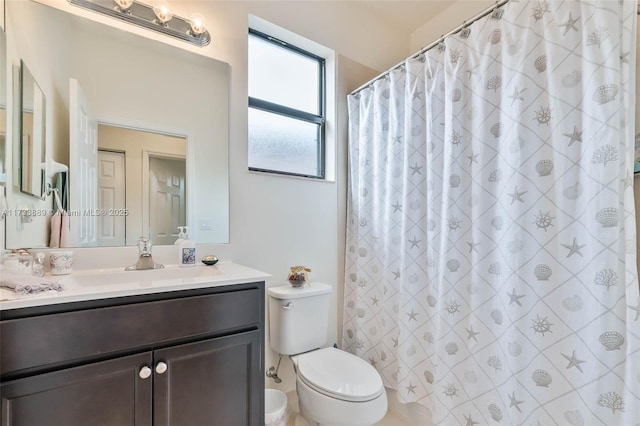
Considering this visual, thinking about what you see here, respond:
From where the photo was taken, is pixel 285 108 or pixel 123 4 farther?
pixel 285 108

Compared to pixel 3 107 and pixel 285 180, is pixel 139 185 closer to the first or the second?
pixel 3 107

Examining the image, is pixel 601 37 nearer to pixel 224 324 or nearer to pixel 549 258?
pixel 549 258

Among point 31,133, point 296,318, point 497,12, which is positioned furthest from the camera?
point 296,318

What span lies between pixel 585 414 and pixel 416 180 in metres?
1.13

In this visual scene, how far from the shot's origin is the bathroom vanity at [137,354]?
802mm

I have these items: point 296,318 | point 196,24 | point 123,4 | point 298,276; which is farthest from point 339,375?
point 123,4

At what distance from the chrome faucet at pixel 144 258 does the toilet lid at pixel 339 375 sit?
88 cm

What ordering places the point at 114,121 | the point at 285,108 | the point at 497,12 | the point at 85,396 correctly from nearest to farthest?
the point at 85,396 < the point at 497,12 < the point at 114,121 < the point at 285,108

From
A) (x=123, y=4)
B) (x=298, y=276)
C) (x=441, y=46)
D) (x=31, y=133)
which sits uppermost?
(x=123, y=4)

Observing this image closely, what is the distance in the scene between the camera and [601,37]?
99cm

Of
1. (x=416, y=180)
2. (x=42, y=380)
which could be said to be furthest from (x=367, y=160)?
(x=42, y=380)

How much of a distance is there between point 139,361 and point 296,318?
2.78 ft

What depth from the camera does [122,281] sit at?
122 cm

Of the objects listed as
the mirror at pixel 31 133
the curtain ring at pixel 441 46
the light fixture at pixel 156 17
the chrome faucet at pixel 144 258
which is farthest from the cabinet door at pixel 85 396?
the curtain ring at pixel 441 46
